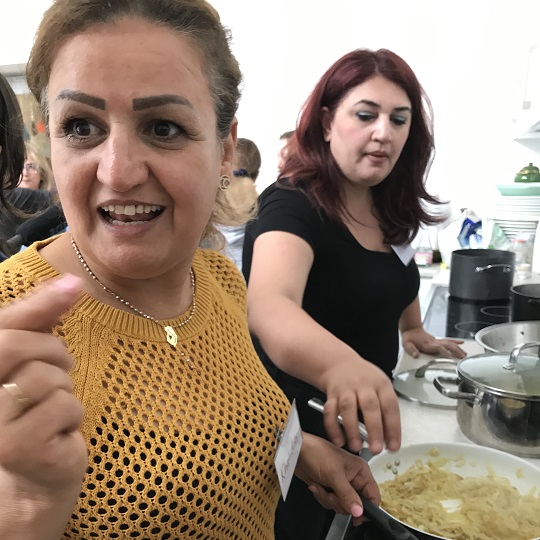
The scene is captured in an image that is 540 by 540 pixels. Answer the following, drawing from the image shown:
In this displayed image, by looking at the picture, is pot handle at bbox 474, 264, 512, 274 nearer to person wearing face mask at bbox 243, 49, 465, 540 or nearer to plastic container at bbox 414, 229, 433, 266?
person wearing face mask at bbox 243, 49, 465, 540

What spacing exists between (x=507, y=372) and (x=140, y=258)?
0.73 meters

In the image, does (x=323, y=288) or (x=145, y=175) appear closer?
(x=145, y=175)

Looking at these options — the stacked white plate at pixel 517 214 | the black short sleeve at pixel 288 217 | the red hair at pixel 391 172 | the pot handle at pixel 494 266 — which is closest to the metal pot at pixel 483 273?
the pot handle at pixel 494 266

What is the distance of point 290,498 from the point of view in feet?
3.91

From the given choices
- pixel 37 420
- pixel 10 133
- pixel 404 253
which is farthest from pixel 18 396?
pixel 404 253

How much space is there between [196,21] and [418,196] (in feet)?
3.24

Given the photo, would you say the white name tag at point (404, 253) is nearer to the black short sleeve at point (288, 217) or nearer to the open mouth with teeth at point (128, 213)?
the black short sleeve at point (288, 217)

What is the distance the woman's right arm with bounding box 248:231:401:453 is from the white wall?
7.85 feet

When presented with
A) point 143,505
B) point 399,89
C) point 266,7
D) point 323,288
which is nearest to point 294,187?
point 323,288

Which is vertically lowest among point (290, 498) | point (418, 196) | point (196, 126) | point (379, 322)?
point (290, 498)

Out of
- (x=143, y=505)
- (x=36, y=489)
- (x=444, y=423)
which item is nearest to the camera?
(x=36, y=489)

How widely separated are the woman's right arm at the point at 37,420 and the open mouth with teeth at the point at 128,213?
269 mm

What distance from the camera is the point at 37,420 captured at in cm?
35

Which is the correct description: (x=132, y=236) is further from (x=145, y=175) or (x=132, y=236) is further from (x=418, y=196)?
(x=418, y=196)
